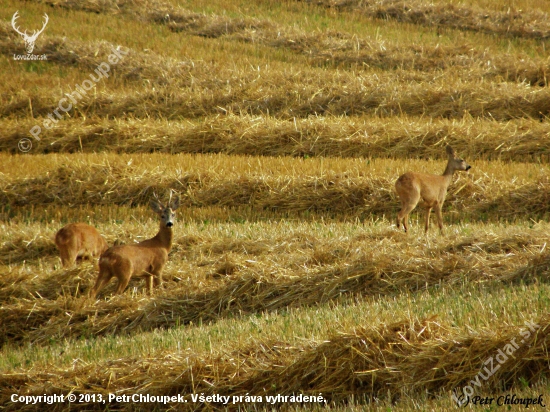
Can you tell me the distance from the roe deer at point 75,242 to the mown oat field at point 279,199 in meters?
0.26

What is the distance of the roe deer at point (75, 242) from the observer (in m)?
9.68

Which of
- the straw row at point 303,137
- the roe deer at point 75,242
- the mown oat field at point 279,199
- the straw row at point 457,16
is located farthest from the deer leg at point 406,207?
the straw row at point 457,16

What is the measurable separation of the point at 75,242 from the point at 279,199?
432cm

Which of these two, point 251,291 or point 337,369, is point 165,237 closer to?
point 251,291

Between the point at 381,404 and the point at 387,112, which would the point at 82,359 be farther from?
the point at 387,112

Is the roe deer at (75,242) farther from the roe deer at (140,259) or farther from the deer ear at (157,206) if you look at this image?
the deer ear at (157,206)

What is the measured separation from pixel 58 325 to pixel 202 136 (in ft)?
27.2

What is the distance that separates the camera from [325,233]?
34.9 ft

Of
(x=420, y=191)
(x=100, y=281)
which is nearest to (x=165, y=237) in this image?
(x=100, y=281)

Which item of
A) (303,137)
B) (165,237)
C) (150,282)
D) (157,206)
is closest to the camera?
(150,282)

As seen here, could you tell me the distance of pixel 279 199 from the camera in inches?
513

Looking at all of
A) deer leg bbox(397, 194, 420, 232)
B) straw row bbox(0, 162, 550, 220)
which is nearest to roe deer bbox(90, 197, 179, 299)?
deer leg bbox(397, 194, 420, 232)

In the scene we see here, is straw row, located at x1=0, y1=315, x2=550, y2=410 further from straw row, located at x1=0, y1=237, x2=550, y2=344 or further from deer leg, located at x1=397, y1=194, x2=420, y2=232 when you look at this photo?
deer leg, located at x1=397, y1=194, x2=420, y2=232

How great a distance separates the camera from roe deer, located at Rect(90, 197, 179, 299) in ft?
29.3
